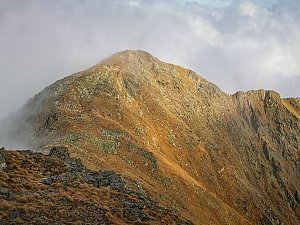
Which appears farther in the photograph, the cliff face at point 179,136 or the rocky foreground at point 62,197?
the cliff face at point 179,136

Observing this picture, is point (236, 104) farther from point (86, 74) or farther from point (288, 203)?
point (86, 74)

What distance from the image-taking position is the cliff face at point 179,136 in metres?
70.5

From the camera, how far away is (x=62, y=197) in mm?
28922

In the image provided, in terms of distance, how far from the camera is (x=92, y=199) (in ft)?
98.3

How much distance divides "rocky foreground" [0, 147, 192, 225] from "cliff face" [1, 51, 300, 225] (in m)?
17.3

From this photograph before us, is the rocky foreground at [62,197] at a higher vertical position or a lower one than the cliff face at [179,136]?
lower

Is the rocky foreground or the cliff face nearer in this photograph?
the rocky foreground

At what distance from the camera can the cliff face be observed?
70500 millimetres

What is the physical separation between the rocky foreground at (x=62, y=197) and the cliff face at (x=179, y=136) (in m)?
17.3

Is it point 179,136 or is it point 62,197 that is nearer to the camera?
point 62,197

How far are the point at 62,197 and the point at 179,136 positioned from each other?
246ft

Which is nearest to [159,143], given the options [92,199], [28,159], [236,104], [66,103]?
[66,103]

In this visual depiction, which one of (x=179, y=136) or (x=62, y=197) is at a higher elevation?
(x=179, y=136)

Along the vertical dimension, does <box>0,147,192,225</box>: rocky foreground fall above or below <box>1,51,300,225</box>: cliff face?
below
